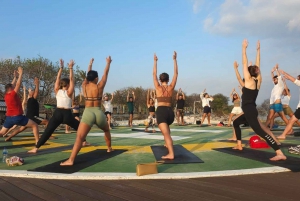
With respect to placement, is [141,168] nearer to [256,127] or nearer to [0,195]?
[0,195]

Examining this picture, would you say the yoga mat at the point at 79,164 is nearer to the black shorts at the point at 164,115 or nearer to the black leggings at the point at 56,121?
the black leggings at the point at 56,121

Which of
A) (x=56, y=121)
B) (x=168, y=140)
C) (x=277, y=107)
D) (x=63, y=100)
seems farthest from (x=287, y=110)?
(x=56, y=121)

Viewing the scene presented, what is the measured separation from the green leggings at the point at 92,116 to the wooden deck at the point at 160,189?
1.54 meters

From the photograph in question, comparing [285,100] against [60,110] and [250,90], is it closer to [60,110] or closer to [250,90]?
[250,90]

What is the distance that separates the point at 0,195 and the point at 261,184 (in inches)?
142

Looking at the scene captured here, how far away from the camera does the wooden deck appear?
3.30m

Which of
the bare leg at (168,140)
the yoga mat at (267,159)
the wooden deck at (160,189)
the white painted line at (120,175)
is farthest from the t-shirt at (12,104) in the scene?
the yoga mat at (267,159)

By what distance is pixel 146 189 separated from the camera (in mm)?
3623

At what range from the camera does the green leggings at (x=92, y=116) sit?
5.35 meters

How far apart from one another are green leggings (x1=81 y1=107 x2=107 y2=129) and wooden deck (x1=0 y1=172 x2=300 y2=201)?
60.6 inches

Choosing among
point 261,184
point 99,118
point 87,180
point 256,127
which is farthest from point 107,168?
Result: point 256,127

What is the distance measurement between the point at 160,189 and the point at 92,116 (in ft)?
7.96

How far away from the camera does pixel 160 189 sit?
3.62 m

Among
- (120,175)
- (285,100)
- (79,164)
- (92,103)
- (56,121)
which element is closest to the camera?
(120,175)
